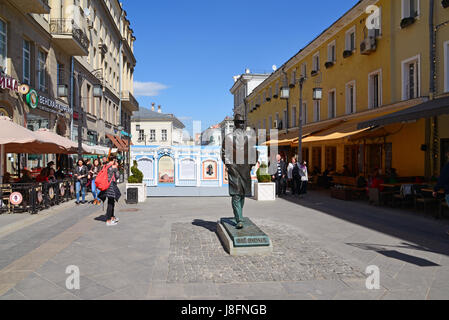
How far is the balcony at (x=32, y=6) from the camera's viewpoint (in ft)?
47.2

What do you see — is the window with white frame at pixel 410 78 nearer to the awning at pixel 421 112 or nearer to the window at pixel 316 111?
the awning at pixel 421 112

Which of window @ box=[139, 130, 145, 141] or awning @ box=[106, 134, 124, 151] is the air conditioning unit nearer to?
awning @ box=[106, 134, 124, 151]

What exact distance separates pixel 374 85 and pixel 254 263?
1541 cm

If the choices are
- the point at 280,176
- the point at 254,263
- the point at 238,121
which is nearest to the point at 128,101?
the point at 280,176

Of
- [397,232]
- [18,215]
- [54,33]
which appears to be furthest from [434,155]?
[54,33]

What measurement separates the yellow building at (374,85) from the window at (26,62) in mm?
13179

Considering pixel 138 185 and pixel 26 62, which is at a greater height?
pixel 26 62

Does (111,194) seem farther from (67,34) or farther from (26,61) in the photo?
(67,34)

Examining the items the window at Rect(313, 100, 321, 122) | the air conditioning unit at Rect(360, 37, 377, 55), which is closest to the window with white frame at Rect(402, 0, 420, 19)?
the air conditioning unit at Rect(360, 37, 377, 55)

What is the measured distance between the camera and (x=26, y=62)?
16.5 m

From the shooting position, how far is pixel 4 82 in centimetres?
1309

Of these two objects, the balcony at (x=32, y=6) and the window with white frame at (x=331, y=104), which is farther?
the window with white frame at (x=331, y=104)

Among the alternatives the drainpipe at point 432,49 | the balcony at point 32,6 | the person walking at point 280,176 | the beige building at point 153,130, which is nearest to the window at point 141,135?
the beige building at point 153,130
